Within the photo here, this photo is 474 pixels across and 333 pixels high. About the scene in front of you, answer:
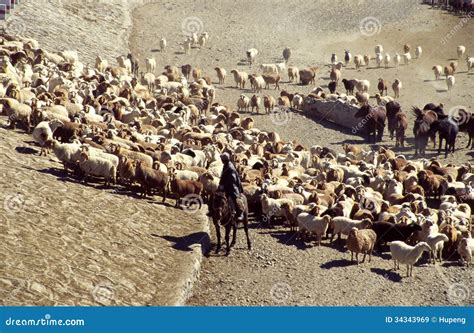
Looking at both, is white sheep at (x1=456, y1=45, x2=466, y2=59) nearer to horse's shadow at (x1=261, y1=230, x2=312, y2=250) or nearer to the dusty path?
the dusty path

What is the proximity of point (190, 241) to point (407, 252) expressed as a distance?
191 inches

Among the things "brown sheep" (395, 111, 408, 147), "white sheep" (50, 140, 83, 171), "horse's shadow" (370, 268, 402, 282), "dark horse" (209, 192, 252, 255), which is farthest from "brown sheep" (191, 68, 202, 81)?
"horse's shadow" (370, 268, 402, 282)

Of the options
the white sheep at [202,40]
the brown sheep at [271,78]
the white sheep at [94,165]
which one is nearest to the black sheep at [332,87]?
the brown sheep at [271,78]

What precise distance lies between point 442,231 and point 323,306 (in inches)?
206

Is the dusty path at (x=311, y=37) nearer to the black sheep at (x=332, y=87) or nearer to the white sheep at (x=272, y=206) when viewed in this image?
the black sheep at (x=332, y=87)

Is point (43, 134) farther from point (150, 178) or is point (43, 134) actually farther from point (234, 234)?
point (234, 234)

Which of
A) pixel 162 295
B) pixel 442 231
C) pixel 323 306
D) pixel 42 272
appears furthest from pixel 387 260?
pixel 42 272

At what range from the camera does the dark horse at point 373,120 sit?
34031 mm

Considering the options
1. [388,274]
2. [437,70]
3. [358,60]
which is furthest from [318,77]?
[388,274]

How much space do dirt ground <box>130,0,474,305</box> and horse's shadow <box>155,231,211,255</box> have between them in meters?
0.40

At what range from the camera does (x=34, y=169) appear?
68.4ft

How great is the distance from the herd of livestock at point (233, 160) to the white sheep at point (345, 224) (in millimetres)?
27

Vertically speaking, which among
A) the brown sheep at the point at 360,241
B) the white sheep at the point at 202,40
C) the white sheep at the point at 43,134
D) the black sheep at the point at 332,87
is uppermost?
the white sheep at the point at 202,40

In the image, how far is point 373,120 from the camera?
33969mm
